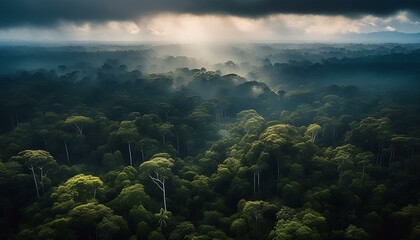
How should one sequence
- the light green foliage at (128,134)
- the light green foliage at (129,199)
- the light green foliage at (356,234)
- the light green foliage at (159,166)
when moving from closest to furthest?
the light green foliage at (356,234), the light green foliage at (129,199), the light green foliage at (159,166), the light green foliage at (128,134)

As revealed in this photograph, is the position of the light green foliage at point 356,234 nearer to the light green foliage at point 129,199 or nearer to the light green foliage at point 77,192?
the light green foliage at point 129,199

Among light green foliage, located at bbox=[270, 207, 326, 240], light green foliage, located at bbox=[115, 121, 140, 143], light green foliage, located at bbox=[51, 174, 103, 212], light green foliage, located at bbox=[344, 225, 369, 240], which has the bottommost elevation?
light green foliage, located at bbox=[344, 225, 369, 240]

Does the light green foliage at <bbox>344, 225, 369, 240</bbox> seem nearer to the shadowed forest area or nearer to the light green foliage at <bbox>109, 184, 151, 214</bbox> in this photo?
the shadowed forest area

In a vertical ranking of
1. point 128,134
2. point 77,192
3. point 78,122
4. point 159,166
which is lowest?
point 77,192

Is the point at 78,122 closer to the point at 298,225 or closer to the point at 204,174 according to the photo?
the point at 204,174

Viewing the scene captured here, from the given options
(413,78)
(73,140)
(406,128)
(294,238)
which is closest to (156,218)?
(294,238)

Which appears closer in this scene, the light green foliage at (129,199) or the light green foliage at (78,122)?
the light green foliage at (129,199)

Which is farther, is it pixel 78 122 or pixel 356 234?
pixel 78 122

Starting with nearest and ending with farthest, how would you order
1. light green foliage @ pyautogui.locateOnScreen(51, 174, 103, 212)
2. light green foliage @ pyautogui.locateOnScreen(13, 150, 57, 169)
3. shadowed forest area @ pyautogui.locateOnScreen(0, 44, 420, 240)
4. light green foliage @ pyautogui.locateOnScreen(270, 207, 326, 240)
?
light green foliage @ pyautogui.locateOnScreen(270, 207, 326, 240), shadowed forest area @ pyautogui.locateOnScreen(0, 44, 420, 240), light green foliage @ pyautogui.locateOnScreen(51, 174, 103, 212), light green foliage @ pyautogui.locateOnScreen(13, 150, 57, 169)

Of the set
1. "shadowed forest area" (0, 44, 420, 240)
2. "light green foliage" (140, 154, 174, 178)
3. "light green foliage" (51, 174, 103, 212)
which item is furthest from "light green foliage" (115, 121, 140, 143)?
"light green foliage" (51, 174, 103, 212)

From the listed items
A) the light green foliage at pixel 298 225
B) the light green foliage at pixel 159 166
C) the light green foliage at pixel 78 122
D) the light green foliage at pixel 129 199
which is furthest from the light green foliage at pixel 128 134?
the light green foliage at pixel 298 225

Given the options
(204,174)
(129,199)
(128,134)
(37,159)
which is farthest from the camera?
(128,134)

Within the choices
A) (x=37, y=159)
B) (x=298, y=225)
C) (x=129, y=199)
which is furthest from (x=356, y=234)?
(x=37, y=159)
